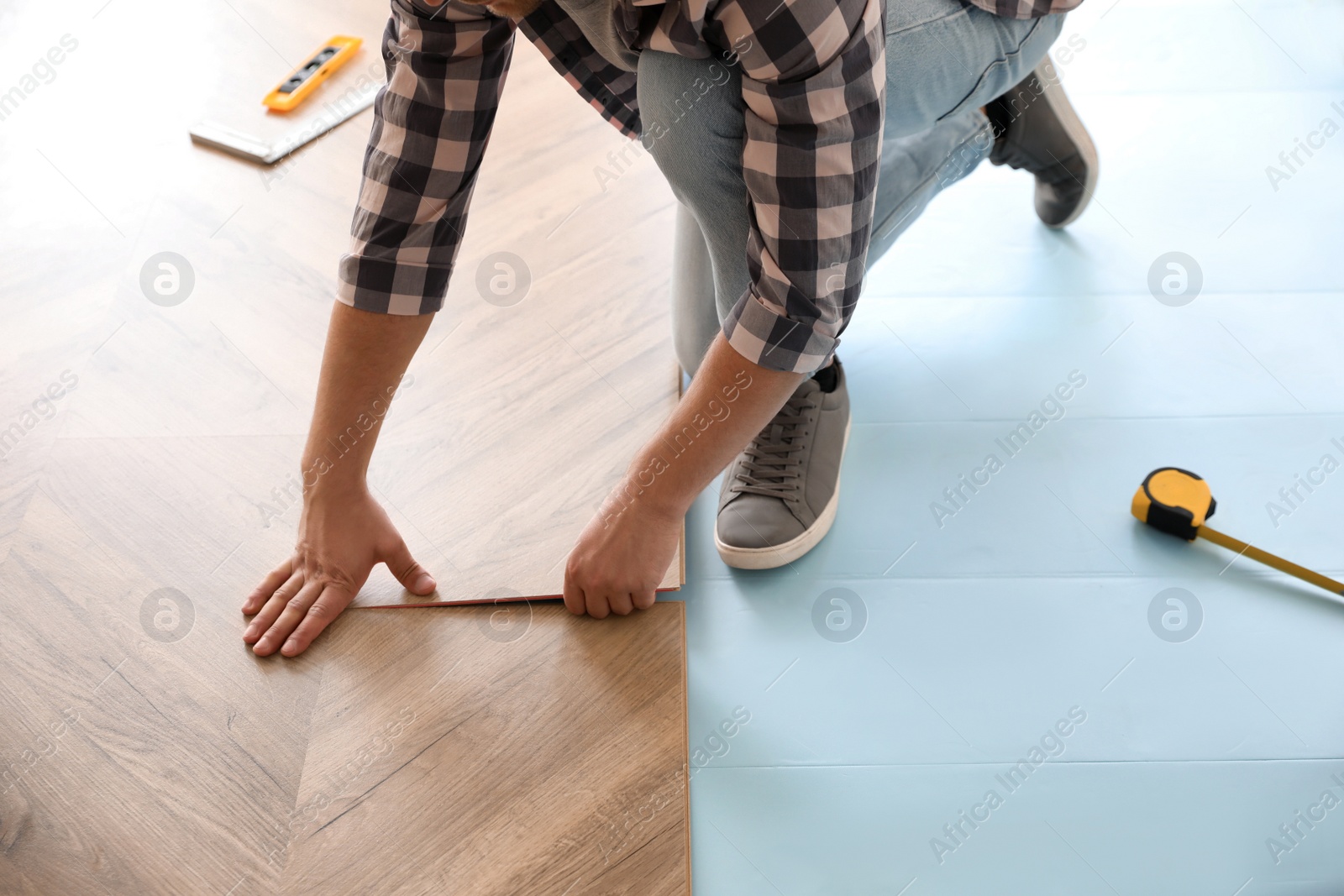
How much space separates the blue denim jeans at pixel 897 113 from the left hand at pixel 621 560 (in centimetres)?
27

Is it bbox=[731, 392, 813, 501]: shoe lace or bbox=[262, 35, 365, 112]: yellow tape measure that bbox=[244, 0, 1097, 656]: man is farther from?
bbox=[262, 35, 365, 112]: yellow tape measure

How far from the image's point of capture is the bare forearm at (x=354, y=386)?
95 cm

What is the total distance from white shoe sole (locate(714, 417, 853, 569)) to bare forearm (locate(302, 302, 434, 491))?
0.43 m

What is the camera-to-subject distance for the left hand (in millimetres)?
962

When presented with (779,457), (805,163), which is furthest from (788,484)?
(805,163)

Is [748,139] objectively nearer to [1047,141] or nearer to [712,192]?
[712,192]

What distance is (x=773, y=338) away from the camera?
2.74 feet

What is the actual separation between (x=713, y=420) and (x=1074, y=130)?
3.05 ft

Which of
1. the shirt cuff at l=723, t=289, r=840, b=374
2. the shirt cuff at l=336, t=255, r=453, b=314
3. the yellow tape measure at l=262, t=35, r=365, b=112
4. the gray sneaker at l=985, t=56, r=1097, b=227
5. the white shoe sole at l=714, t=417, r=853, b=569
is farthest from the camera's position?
the yellow tape measure at l=262, t=35, r=365, b=112

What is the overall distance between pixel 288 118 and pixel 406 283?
1131 mm

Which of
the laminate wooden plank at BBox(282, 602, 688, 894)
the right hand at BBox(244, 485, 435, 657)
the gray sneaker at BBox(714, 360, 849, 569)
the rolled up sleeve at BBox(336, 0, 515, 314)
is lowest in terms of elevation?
the gray sneaker at BBox(714, 360, 849, 569)

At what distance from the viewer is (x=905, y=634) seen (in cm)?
107

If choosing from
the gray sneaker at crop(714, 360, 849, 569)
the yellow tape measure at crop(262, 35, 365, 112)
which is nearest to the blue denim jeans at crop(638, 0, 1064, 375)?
the gray sneaker at crop(714, 360, 849, 569)

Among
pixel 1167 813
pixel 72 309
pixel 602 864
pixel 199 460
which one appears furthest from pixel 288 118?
pixel 1167 813
